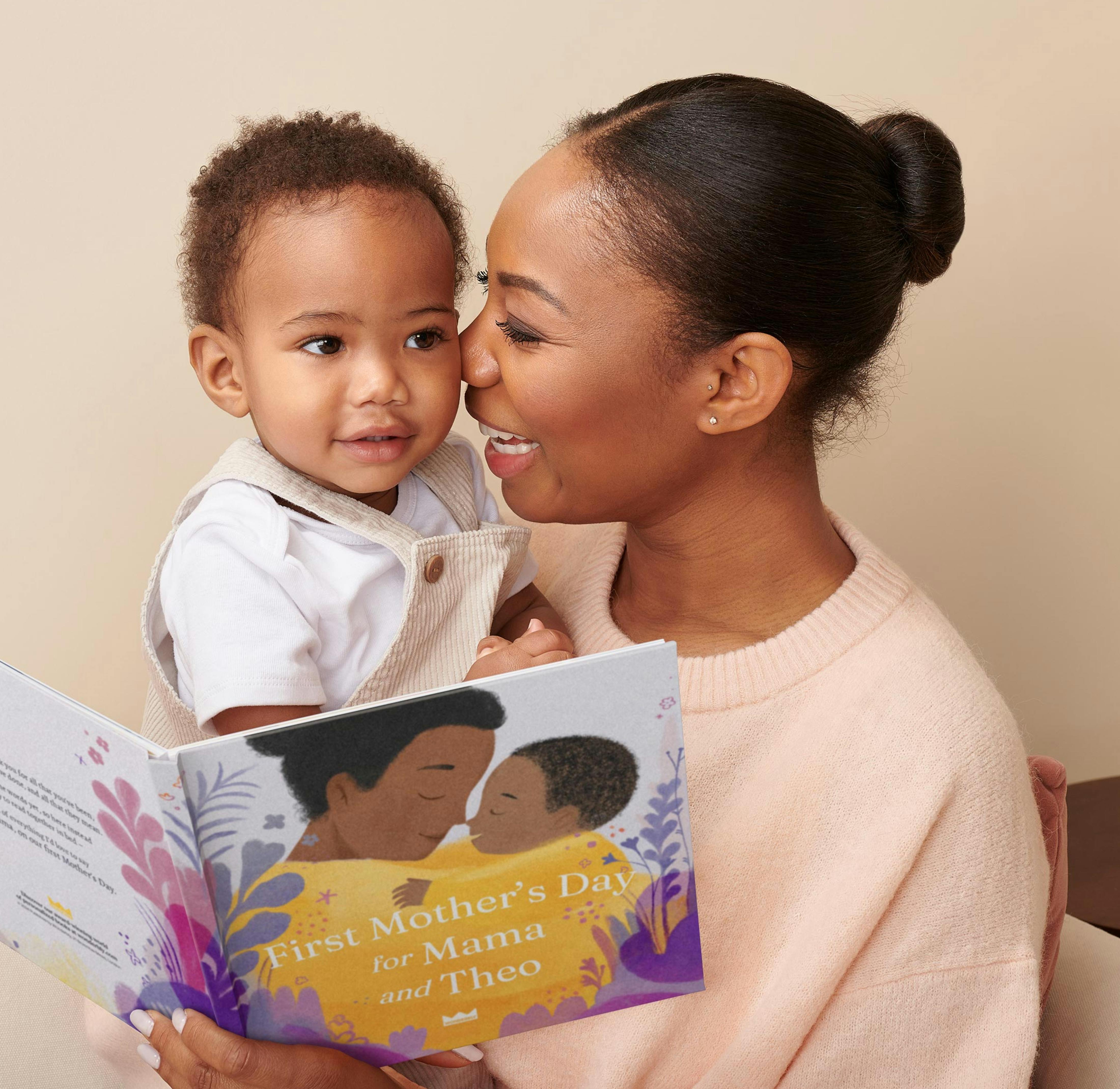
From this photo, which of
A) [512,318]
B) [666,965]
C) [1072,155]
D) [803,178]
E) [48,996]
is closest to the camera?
[666,965]

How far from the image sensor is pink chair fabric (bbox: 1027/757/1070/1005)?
1412mm

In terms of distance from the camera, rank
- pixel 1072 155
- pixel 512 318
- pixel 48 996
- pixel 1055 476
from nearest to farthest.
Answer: pixel 512 318, pixel 48 996, pixel 1072 155, pixel 1055 476

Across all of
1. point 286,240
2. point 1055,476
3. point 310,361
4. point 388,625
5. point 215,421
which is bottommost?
point 1055,476

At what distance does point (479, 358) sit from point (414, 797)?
61 centimetres

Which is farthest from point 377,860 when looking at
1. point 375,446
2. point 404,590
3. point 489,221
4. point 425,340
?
point 489,221

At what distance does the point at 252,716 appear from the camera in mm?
1201

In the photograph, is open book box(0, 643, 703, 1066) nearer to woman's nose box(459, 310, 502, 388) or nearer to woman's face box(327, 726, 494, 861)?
woman's face box(327, 726, 494, 861)

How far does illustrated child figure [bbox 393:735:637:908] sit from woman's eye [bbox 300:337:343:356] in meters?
0.61

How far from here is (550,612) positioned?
1.56 meters

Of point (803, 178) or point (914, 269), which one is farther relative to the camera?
point (914, 269)

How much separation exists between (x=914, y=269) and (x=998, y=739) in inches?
21.2

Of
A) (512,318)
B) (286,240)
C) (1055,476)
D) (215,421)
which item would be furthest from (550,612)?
(1055,476)

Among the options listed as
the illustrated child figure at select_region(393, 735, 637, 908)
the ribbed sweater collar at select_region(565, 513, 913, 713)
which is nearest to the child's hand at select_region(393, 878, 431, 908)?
the illustrated child figure at select_region(393, 735, 637, 908)

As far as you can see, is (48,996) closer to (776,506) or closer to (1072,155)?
(776,506)
